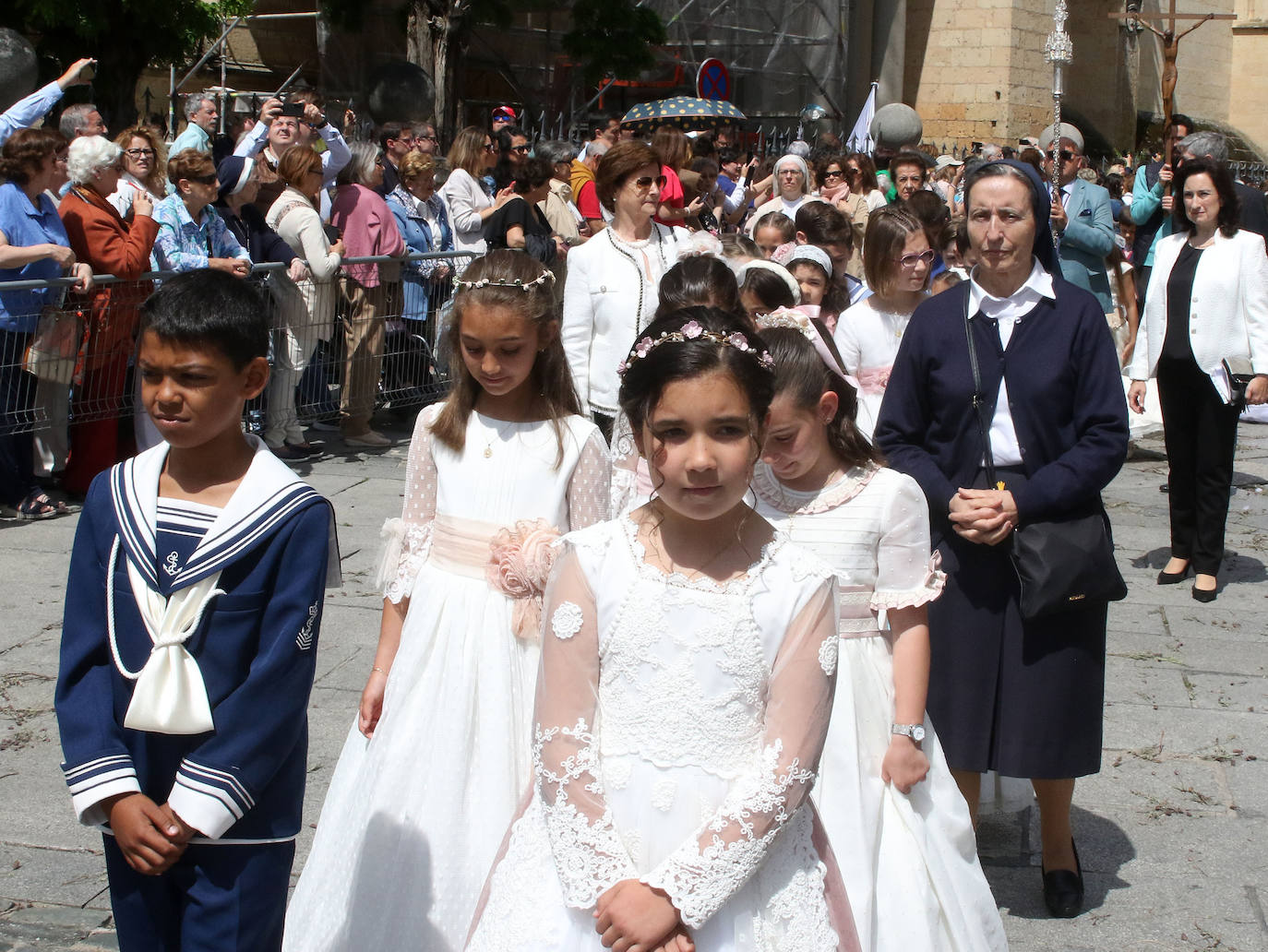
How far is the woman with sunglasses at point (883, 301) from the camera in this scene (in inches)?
221

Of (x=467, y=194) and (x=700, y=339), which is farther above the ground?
(x=467, y=194)

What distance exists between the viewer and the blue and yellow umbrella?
58.2 feet

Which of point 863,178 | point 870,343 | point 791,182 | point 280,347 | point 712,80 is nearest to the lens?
point 870,343

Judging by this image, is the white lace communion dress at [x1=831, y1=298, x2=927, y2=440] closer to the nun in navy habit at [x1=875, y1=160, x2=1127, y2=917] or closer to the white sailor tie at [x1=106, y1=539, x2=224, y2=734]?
the nun in navy habit at [x1=875, y1=160, x2=1127, y2=917]

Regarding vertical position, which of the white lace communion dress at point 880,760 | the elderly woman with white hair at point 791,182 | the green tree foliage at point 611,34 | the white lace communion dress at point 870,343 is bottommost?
the white lace communion dress at point 880,760

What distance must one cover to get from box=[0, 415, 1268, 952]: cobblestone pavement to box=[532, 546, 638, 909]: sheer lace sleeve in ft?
6.10

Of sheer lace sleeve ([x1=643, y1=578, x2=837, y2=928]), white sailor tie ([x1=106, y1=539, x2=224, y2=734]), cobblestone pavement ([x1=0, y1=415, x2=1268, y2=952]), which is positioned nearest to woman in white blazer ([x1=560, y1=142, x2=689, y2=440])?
cobblestone pavement ([x1=0, y1=415, x2=1268, y2=952])

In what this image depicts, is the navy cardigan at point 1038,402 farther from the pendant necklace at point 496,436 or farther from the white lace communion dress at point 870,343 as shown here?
the white lace communion dress at point 870,343

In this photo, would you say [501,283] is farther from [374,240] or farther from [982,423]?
[374,240]

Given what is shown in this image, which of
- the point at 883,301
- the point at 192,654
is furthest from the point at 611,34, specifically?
the point at 192,654

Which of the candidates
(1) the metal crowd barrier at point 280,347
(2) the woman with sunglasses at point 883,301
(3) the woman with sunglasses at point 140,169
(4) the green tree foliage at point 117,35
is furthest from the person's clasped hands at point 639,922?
(4) the green tree foliage at point 117,35

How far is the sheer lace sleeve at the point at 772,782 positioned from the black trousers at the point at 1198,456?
5.55 m

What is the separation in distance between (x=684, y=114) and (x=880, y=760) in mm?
15409

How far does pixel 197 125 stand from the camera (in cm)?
1109
